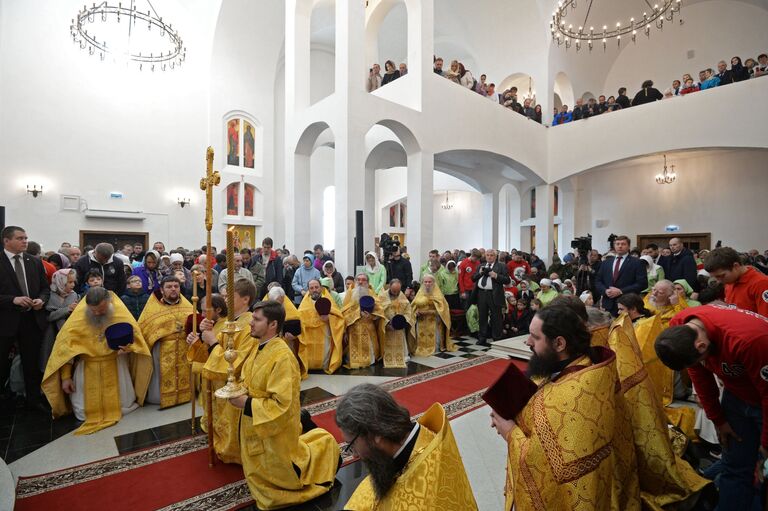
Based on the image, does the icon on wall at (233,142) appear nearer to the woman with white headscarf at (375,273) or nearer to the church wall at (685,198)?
the woman with white headscarf at (375,273)

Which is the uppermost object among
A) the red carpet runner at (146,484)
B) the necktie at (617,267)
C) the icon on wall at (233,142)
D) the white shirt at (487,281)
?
the icon on wall at (233,142)

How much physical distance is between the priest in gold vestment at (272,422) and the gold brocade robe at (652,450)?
2018 millimetres

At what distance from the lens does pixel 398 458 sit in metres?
1.58

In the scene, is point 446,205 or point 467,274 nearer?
point 467,274

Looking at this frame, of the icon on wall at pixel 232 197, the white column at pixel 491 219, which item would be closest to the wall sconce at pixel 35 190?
the icon on wall at pixel 232 197

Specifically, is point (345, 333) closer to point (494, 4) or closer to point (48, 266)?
point (48, 266)

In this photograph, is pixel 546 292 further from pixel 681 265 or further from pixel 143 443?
→ pixel 143 443

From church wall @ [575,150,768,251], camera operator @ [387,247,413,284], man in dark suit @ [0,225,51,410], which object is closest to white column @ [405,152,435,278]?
camera operator @ [387,247,413,284]

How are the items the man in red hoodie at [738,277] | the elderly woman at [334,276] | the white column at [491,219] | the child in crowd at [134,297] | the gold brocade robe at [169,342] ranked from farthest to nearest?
the white column at [491,219] → the elderly woman at [334,276] → the child in crowd at [134,297] → the gold brocade robe at [169,342] → the man in red hoodie at [738,277]

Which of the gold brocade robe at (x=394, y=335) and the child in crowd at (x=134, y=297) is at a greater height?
the child in crowd at (x=134, y=297)

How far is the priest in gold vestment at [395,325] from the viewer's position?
6402mm

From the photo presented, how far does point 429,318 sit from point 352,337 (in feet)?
5.12

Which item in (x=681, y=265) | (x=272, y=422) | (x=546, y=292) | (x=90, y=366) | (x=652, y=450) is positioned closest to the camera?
(x=652, y=450)

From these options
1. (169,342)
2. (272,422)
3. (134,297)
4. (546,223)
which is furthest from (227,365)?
(546,223)
